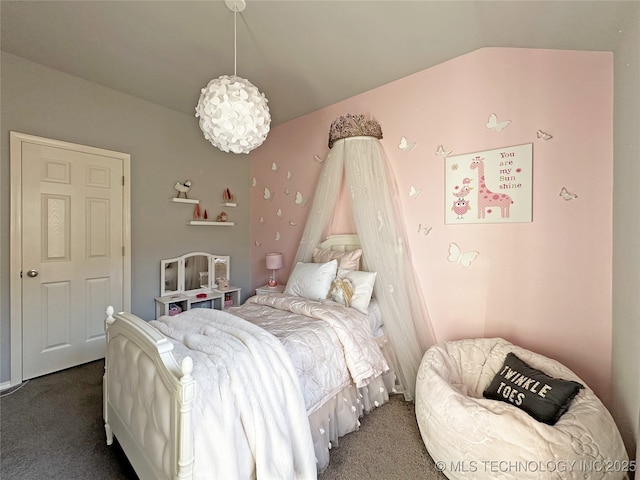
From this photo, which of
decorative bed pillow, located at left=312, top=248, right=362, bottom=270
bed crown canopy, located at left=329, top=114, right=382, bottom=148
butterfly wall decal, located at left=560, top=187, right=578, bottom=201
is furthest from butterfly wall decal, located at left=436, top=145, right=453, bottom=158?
decorative bed pillow, located at left=312, top=248, right=362, bottom=270

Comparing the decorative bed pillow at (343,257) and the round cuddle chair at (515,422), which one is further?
the decorative bed pillow at (343,257)

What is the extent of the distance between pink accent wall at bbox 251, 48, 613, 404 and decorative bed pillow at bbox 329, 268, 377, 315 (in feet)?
1.83

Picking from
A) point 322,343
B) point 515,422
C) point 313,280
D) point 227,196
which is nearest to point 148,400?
point 322,343

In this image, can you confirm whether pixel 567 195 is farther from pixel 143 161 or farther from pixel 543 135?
pixel 143 161

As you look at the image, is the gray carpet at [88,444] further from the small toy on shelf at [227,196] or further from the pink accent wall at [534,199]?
the small toy on shelf at [227,196]

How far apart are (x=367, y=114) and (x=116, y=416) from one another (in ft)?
10.5

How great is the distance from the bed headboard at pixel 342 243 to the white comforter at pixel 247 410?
1593 mm

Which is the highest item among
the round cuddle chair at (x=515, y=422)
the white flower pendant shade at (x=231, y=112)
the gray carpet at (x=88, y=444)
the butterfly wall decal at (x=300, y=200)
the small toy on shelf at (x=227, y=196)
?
the white flower pendant shade at (x=231, y=112)

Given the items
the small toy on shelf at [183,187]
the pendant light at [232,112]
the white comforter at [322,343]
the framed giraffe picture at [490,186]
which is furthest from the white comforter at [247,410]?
the small toy on shelf at [183,187]

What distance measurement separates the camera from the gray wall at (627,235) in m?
1.40

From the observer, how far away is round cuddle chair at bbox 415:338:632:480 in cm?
122

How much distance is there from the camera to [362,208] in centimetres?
262

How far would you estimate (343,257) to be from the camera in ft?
9.12

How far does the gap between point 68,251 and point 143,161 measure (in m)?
1.22
